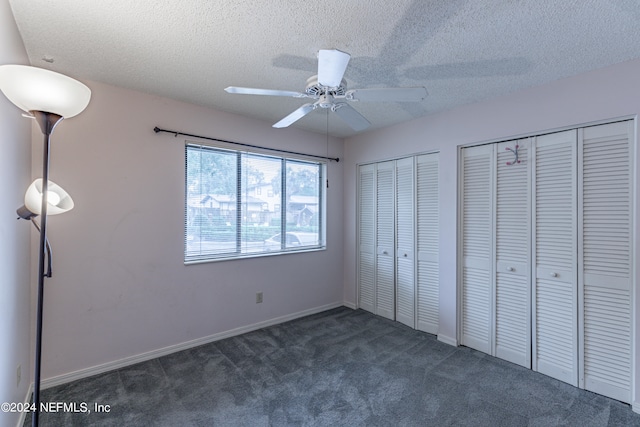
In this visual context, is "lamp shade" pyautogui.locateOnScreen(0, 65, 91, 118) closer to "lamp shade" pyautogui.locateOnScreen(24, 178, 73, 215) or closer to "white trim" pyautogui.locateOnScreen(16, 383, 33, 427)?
"lamp shade" pyautogui.locateOnScreen(24, 178, 73, 215)

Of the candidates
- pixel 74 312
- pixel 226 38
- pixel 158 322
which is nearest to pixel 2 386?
pixel 74 312

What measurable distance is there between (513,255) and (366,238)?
175 centimetres

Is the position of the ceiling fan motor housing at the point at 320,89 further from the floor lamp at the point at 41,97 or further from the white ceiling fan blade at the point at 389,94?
the floor lamp at the point at 41,97

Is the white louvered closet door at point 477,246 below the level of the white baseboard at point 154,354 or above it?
above

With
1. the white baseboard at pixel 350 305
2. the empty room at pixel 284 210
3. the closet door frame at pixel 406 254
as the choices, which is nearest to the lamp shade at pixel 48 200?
the empty room at pixel 284 210

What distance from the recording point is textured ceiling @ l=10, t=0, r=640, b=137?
1.57 metres

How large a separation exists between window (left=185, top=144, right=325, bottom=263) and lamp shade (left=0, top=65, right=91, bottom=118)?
1716mm

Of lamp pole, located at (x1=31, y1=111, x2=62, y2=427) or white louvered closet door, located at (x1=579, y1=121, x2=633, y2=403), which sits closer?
lamp pole, located at (x1=31, y1=111, x2=62, y2=427)

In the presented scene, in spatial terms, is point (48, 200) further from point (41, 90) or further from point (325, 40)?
point (325, 40)

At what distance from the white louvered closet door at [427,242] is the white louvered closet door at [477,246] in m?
0.29

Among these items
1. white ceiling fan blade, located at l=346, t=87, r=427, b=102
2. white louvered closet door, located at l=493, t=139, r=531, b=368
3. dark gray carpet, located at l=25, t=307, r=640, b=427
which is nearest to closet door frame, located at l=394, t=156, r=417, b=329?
dark gray carpet, located at l=25, t=307, r=640, b=427

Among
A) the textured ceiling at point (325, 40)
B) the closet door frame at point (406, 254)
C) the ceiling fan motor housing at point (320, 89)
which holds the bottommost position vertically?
the closet door frame at point (406, 254)

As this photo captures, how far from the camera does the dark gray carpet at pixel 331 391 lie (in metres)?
1.96

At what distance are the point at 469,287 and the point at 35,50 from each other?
13.0ft
